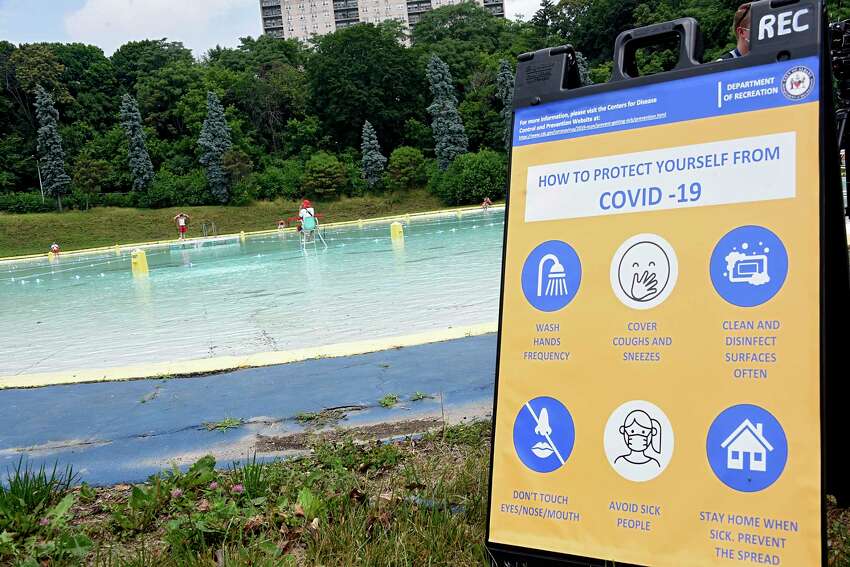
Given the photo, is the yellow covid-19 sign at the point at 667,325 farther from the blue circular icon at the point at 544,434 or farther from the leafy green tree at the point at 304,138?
the leafy green tree at the point at 304,138

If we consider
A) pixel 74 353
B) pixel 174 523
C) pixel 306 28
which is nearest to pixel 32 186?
pixel 74 353

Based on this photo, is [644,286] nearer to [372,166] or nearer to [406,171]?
[406,171]

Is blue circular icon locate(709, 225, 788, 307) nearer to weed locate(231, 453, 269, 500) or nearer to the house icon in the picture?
the house icon

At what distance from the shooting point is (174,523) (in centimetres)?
241

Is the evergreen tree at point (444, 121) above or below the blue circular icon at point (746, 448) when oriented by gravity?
above

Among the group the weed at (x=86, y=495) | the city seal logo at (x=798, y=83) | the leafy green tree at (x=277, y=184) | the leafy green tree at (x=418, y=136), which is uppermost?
the leafy green tree at (x=418, y=136)

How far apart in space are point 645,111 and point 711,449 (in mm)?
876

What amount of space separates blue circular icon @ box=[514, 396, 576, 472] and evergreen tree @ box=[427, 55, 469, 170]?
5221 centimetres

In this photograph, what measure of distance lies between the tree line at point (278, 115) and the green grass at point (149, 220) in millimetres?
1684

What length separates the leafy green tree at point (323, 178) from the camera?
174ft

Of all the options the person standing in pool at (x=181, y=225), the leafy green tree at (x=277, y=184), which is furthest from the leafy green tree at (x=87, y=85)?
the person standing in pool at (x=181, y=225)

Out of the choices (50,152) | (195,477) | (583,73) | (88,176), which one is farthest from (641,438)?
(50,152)

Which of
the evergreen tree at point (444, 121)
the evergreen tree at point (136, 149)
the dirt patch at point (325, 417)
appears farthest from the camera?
the evergreen tree at point (444, 121)

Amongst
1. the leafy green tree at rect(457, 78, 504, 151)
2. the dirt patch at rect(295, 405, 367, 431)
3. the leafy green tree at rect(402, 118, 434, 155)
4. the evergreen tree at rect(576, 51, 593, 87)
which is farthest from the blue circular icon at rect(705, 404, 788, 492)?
the leafy green tree at rect(402, 118, 434, 155)
